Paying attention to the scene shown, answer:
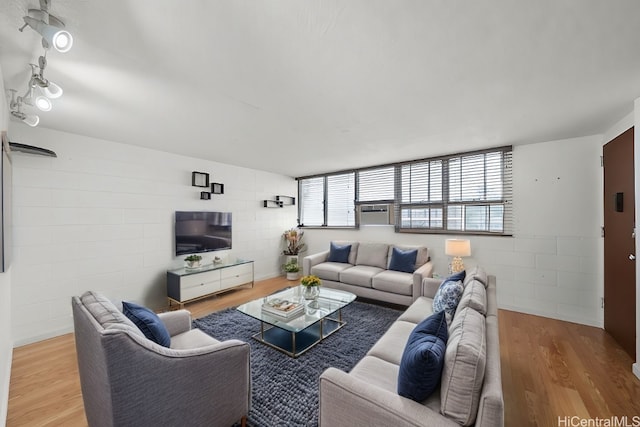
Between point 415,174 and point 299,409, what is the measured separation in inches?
152

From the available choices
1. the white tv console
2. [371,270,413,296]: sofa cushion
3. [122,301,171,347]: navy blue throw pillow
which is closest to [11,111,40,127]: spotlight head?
[122,301,171,347]: navy blue throw pillow

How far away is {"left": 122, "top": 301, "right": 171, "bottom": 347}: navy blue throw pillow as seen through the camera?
4.96ft

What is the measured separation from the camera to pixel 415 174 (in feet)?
A: 14.5

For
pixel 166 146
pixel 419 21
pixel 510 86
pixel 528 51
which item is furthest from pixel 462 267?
pixel 166 146

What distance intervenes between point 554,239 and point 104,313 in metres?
4.70

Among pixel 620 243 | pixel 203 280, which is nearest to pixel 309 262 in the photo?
pixel 203 280

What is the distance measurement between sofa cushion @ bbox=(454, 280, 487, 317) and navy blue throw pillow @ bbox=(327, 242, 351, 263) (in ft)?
8.84

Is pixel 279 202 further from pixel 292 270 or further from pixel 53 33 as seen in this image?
pixel 53 33

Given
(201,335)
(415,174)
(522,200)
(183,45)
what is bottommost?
(201,335)

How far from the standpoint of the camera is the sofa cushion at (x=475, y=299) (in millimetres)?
1615

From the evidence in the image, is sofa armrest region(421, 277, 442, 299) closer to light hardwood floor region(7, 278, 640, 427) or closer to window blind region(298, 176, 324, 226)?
light hardwood floor region(7, 278, 640, 427)

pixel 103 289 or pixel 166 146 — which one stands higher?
pixel 166 146

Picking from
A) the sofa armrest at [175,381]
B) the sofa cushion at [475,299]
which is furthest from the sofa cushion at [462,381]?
the sofa armrest at [175,381]

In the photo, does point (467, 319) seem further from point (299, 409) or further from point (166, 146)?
point (166, 146)
